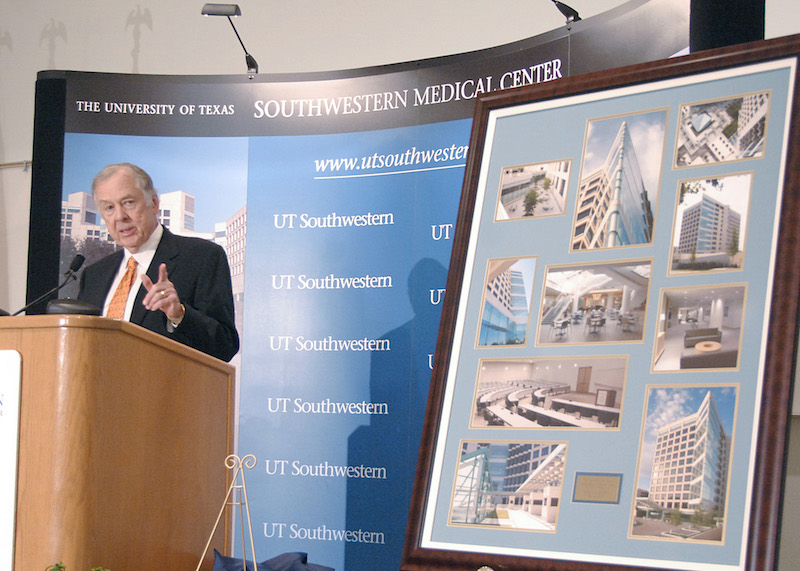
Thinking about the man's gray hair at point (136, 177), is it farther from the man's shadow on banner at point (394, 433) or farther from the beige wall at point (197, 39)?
the man's shadow on banner at point (394, 433)

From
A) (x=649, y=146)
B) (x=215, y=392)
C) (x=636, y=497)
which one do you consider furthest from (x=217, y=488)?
(x=649, y=146)

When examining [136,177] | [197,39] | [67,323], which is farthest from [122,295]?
[67,323]

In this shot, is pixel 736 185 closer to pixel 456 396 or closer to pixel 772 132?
pixel 772 132

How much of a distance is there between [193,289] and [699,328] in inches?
104

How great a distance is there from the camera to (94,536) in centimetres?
166

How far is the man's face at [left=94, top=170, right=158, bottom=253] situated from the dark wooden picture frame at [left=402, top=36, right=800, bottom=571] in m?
2.54

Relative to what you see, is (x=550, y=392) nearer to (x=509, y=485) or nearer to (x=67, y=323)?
(x=509, y=485)

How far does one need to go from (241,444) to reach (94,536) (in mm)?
2156

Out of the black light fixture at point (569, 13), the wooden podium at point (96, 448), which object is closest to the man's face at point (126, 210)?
the wooden podium at point (96, 448)

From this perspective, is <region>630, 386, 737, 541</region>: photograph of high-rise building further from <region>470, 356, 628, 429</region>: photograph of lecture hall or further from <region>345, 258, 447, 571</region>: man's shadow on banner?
<region>345, 258, 447, 571</region>: man's shadow on banner

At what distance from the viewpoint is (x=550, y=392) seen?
1.42 meters

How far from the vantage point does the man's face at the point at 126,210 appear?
150 inches

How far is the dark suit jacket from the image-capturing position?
328 cm

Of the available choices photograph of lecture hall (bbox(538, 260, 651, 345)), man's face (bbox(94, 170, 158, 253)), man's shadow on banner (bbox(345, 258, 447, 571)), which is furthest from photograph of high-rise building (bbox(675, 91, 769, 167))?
man's face (bbox(94, 170, 158, 253))
